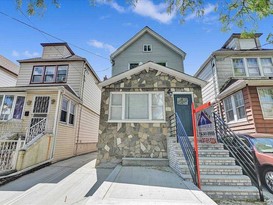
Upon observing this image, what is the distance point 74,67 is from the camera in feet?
35.3

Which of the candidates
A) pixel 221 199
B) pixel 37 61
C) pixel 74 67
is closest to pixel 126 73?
pixel 74 67

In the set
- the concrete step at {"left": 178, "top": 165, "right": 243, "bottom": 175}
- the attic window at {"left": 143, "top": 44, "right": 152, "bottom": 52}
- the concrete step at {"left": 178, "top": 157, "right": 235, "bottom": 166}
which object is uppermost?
the attic window at {"left": 143, "top": 44, "right": 152, "bottom": 52}

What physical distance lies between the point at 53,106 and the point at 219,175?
8375 mm

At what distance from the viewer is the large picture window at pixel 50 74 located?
10.6 m

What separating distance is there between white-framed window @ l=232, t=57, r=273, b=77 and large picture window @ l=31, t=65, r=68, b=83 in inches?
488

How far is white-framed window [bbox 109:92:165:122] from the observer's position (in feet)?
22.9

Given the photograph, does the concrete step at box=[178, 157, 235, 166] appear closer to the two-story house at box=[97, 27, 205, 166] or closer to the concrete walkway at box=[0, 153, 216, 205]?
the concrete walkway at box=[0, 153, 216, 205]

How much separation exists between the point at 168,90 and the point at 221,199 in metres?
4.83

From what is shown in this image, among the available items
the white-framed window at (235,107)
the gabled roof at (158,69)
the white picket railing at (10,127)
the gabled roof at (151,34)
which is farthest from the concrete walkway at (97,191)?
the gabled roof at (151,34)

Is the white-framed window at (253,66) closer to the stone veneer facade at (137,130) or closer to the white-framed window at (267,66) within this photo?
the white-framed window at (267,66)

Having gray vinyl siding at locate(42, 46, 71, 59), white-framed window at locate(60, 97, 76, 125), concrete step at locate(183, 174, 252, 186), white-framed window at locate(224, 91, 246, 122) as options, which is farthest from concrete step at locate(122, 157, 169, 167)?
gray vinyl siding at locate(42, 46, 71, 59)

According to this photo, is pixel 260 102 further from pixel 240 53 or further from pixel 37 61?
pixel 37 61

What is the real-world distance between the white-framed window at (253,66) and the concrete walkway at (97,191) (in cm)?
986

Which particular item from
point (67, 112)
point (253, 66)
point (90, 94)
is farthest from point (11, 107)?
point (253, 66)
